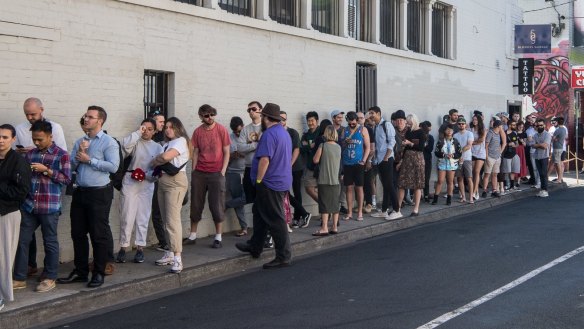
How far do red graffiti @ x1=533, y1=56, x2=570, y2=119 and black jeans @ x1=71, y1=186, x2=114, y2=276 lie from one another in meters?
32.1

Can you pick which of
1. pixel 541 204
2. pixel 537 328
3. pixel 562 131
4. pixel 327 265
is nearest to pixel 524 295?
pixel 537 328

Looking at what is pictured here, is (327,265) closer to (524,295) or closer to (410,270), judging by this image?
(410,270)

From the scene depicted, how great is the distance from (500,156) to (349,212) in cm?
576

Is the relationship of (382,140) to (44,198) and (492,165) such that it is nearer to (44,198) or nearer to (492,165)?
(492,165)

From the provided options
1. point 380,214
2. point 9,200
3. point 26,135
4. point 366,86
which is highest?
point 366,86

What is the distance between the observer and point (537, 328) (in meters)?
6.94

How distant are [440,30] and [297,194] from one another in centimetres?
979

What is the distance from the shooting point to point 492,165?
61.5 ft

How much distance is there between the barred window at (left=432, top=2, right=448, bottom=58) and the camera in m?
21.5

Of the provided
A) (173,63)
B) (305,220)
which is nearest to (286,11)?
(173,63)

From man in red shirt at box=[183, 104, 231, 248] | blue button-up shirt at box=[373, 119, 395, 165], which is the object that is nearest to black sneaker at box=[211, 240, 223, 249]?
man in red shirt at box=[183, 104, 231, 248]

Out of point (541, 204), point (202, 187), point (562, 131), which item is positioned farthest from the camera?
point (562, 131)

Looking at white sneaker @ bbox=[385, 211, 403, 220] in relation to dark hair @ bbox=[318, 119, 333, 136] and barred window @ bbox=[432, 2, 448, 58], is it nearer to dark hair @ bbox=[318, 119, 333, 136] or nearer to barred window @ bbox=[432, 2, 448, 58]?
dark hair @ bbox=[318, 119, 333, 136]

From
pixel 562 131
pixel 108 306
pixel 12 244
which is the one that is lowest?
pixel 108 306
